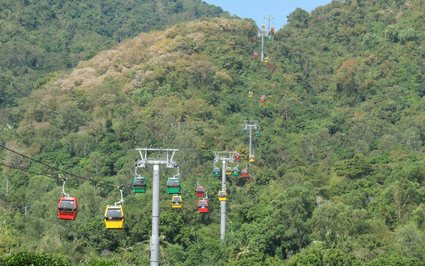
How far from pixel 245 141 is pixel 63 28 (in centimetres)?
8031

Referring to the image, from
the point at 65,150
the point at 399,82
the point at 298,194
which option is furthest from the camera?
the point at 399,82

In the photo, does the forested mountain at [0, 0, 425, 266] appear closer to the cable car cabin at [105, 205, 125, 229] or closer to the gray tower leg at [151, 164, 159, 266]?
the cable car cabin at [105, 205, 125, 229]

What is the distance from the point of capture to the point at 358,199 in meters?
52.5

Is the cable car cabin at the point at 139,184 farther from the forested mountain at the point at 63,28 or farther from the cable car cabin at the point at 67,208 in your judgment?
the forested mountain at the point at 63,28

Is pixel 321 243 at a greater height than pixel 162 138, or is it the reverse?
pixel 162 138

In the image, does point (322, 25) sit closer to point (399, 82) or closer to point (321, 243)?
point (399, 82)

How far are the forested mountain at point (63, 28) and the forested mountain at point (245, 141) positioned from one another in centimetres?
1590

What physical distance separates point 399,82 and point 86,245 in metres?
63.2

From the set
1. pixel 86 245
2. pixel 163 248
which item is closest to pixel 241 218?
pixel 163 248

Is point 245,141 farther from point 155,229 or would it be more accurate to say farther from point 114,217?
point 114,217

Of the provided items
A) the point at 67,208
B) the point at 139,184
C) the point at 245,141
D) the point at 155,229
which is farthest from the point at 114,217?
the point at 245,141

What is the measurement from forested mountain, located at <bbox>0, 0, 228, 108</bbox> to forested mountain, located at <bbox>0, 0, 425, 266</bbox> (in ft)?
52.2

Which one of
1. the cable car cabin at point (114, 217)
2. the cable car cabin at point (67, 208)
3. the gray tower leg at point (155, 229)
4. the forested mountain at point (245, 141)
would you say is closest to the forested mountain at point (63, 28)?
the forested mountain at point (245, 141)

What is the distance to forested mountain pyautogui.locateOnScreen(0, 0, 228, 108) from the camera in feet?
363
